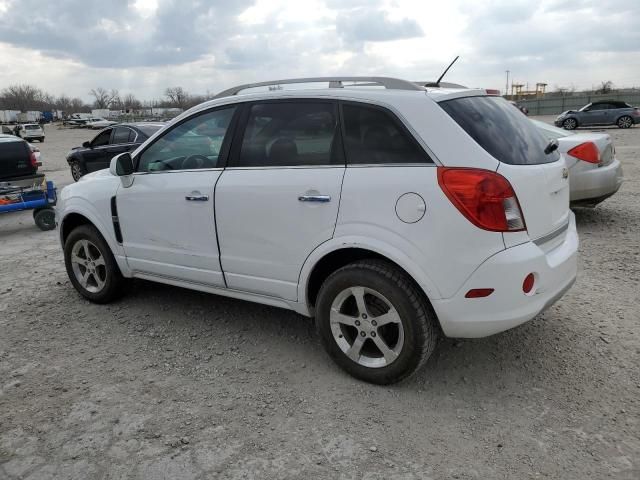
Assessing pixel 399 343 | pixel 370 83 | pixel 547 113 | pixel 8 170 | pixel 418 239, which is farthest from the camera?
pixel 547 113

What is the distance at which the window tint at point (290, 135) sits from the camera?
10.7 ft

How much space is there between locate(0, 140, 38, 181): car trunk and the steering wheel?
585 cm

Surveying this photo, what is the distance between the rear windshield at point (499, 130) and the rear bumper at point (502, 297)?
0.54m

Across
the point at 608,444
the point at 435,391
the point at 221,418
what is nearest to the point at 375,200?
the point at 435,391

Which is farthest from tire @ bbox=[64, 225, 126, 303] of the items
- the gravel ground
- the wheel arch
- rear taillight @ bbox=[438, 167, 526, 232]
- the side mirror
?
rear taillight @ bbox=[438, 167, 526, 232]

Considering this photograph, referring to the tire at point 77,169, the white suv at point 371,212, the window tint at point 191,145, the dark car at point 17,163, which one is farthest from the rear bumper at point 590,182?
the tire at point 77,169

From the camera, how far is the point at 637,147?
16.5m

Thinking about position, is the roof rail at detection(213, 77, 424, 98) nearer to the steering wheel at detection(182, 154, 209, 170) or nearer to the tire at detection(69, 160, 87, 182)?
the steering wheel at detection(182, 154, 209, 170)

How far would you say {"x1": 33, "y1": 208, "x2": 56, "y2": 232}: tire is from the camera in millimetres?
8250

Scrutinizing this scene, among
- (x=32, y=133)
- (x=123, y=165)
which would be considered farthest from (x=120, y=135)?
(x=32, y=133)

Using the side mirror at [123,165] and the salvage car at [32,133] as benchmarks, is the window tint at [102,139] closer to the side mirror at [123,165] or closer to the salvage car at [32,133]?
the side mirror at [123,165]

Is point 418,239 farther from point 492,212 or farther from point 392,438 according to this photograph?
point 392,438

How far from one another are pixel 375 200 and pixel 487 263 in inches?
27.3

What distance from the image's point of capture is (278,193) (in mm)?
3334
